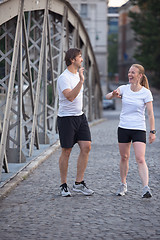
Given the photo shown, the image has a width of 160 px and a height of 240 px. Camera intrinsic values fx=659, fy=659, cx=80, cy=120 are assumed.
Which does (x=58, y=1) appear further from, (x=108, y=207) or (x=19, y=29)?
(x=108, y=207)

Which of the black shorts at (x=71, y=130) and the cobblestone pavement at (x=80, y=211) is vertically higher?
the black shorts at (x=71, y=130)

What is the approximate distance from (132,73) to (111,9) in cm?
14913

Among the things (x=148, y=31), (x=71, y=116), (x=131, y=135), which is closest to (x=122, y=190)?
(x=131, y=135)

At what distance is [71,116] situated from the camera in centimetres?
769

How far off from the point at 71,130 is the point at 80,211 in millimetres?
1310

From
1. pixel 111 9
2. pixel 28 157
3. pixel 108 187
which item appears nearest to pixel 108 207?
pixel 108 187

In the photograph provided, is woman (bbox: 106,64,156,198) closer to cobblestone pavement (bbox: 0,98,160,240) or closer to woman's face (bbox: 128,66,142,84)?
woman's face (bbox: 128,66,142,84)

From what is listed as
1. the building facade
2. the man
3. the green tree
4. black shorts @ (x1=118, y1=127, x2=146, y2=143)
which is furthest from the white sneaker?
the building facade

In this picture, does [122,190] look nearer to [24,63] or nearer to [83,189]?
[83,189]

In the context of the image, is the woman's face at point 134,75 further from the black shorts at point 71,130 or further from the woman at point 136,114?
the black shorts at point 71,130

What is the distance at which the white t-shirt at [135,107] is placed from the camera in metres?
7.55

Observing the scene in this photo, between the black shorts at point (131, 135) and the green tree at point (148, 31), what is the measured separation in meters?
47.4

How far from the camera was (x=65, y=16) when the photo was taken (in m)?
15.5

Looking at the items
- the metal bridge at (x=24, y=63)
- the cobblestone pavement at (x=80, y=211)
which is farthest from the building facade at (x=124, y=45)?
the cobblestone pavement at (x=80, y=211)
